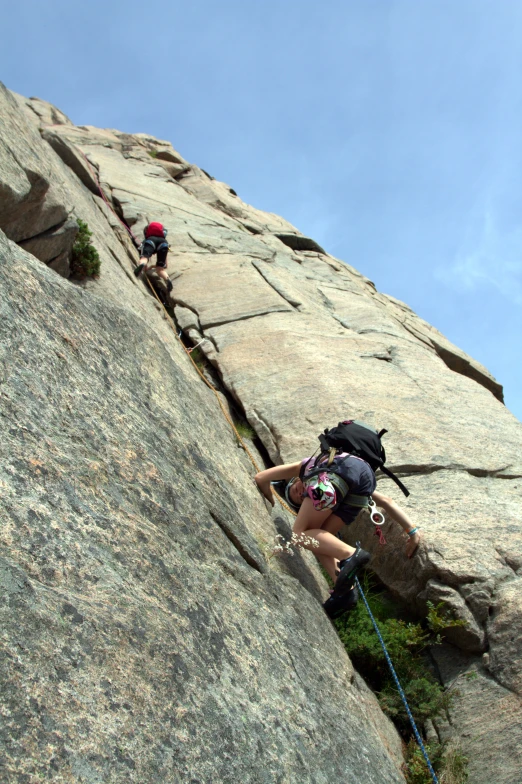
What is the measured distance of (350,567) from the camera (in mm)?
5914

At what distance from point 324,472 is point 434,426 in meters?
3.79

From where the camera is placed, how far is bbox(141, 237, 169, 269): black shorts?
44.8 feet

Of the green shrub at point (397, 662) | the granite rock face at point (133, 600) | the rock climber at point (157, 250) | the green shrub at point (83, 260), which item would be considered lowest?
the granite rock face at point (133, 600)

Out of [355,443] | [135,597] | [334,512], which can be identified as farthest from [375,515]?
[135,597]

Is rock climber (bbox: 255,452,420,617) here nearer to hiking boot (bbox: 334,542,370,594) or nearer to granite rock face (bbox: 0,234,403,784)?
hiking boot (bbox: 334,542,370,594)

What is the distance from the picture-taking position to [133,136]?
90.7 ft

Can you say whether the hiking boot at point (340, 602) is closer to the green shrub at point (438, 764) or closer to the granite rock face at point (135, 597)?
the granite rock face at point (135, 597)

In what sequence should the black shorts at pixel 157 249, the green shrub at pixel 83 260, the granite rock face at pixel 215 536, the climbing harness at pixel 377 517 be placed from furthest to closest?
the black shorts at pixel 157 249 < the green shrub at pixel 83 260 < the climbing harness at pixel 377 517 < the granite rock face at pixel 215 536

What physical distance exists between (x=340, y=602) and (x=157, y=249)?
31.8 feet

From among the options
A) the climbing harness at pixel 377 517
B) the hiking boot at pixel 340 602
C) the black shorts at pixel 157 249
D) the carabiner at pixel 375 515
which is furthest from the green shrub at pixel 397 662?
the black shorts at pixel 157 249

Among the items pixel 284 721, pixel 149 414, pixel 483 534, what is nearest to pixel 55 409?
pixel 149 414

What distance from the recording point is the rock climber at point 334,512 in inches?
241

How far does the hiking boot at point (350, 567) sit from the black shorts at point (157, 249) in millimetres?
9325

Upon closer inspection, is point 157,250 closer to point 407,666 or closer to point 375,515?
point 375,515
